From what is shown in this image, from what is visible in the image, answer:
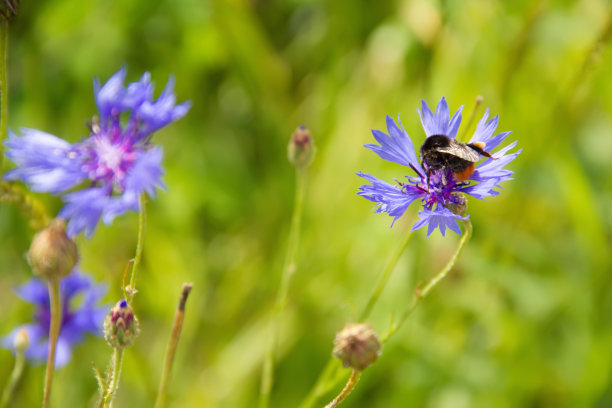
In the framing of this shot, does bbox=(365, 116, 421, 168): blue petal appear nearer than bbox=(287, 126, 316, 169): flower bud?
Yes

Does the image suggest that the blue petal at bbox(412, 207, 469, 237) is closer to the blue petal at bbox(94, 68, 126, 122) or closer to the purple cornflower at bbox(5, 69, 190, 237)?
the purple cornflower at bbox(5, 69, 190, 237)

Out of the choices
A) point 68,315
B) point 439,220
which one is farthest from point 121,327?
point 68,315

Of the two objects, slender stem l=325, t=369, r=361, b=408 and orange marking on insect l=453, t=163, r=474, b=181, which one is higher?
orange marking on insect l=453, t=163, r=474, b=181

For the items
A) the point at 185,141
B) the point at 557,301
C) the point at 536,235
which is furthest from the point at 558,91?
the point at 185,141

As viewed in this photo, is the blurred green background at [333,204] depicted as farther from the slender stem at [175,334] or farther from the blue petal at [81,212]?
the blue petal at [81,212]

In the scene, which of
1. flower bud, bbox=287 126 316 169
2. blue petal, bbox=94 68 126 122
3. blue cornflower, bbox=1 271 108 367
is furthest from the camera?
blue cornflower, bbox=1 271 108 367

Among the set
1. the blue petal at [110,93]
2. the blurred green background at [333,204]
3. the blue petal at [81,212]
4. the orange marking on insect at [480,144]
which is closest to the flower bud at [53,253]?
the blue petal at [81,212]

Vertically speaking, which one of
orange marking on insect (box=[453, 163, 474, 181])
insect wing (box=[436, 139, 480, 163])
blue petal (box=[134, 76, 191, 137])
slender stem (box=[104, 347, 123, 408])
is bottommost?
slender stem (box=[104, 347, 123, 408])

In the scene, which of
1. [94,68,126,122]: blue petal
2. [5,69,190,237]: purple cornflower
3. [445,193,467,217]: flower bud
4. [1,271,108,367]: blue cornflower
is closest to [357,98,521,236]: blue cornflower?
[445,193,467,217]: flower bud

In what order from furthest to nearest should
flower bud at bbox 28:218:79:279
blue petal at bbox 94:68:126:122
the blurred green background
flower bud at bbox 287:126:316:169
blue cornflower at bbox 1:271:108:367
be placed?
the blurred green background < blue cornflower at bbox 1:271:108:367 < flower bud at bbox 287:126:316:169 < blue petal at bbox 94:68:126:122 < flower bud at bbox 28:218:79:279
